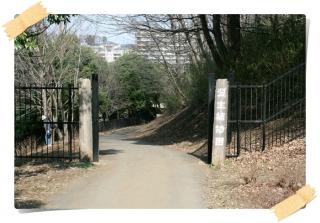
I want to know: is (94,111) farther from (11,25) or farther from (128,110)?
(128,110)

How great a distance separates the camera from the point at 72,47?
21078mm

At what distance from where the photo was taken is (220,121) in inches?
409

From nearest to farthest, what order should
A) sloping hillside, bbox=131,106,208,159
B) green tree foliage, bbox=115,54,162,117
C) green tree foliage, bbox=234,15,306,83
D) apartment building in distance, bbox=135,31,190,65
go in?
green tree foliage, bbox=234,15,306,83 → sloping hillside, bbox=131,106,208,159 → apartment building in distance, bbox=135,31,190,65 → green tree foliage, bbox=115,54,162,117

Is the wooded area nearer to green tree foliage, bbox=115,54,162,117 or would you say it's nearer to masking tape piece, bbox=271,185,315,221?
green tree foliage, bbox=115,54,162,117

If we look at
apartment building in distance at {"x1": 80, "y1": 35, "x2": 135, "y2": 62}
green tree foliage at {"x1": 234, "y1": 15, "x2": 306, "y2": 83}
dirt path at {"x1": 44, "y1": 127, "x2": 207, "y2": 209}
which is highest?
apartment building in distance at {"x1": 80, "y1": 35, "x2": 135, "y2": 62}

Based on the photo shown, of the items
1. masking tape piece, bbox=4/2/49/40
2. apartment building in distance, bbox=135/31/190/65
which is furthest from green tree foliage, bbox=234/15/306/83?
masking tape piece, bbox=4/2/49/40

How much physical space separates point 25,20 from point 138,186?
450 centimetres

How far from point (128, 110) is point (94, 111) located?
30072 millimetres

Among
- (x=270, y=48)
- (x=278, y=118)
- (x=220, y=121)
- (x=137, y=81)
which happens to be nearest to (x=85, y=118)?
(x=220, y=121)

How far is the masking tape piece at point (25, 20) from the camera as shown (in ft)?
15.7

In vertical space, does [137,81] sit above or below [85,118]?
above

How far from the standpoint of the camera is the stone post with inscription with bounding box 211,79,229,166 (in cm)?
1024

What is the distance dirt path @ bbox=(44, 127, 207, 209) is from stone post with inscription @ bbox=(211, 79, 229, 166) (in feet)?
1.45

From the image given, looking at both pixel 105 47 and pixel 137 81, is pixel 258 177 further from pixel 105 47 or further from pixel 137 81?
pixel 137 81
